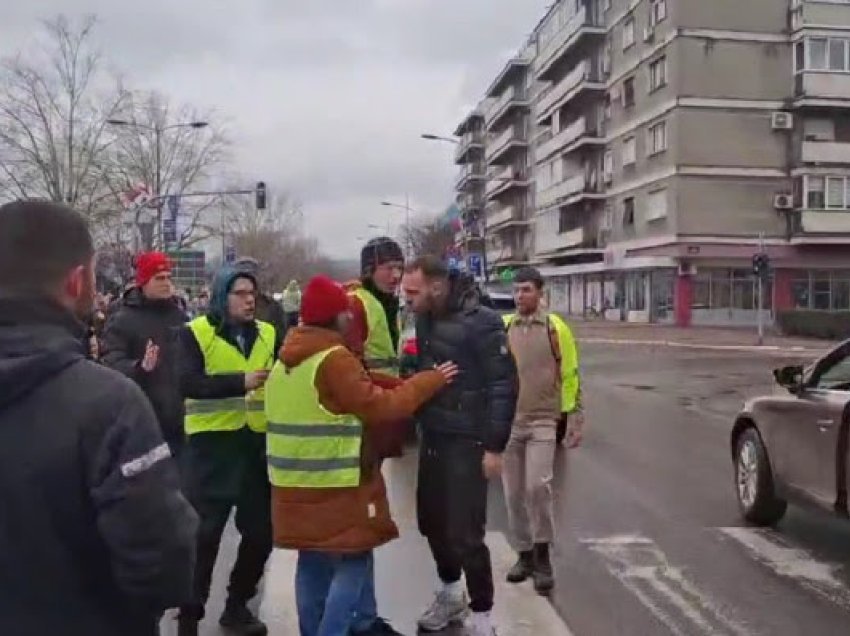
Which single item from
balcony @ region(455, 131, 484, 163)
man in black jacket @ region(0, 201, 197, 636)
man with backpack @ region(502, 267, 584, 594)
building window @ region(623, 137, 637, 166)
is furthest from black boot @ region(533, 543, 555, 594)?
balcony @ region(455, 131, 484, 163)

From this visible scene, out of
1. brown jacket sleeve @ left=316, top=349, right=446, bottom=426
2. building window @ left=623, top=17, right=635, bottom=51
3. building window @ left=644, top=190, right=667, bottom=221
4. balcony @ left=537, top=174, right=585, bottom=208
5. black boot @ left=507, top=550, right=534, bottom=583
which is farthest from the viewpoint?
balcony @ left=537, top=174, right=585, bottom=208

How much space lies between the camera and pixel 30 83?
44219 millimetres

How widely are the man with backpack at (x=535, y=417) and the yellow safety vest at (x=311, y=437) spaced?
6.56 feet

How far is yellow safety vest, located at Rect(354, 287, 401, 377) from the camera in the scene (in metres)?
5.23

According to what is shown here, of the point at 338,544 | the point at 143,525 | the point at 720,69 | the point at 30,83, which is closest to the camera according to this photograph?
the point at 143,525

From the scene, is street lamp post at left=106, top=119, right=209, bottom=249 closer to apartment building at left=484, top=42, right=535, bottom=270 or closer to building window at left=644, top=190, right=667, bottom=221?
building window at left=644, top=190, right=667, bottom=221

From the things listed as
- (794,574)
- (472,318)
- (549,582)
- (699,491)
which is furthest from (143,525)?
(699,491)

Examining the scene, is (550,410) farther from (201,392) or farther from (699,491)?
(699,491)

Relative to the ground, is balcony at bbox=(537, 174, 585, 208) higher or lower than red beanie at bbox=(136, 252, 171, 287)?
higher

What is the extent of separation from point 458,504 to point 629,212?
50230 mm

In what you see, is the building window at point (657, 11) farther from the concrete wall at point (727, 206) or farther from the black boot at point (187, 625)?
the black boot at point (187, 625)

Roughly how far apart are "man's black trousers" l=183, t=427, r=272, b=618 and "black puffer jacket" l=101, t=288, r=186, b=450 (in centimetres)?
54

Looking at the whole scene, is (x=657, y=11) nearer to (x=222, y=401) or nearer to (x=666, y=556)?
(x=666, y=556)

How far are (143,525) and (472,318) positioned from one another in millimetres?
2860
